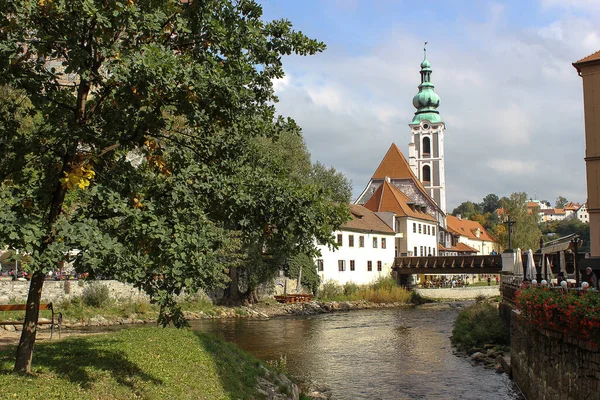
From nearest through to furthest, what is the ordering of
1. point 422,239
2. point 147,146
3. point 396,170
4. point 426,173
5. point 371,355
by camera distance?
1. point 147,146
2. point 371,355
3. point 422,239
4. point 396,170
5. point 426,173

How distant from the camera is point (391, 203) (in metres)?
66.4

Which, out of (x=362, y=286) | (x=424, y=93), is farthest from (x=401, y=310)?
(x=424, y=93)

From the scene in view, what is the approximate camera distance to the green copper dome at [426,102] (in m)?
94.4

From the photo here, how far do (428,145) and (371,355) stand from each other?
7440 centimetres

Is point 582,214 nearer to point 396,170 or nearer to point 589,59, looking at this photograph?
point 396,170

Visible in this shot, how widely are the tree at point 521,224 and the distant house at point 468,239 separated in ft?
32.6

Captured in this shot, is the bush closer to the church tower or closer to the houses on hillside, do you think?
the houses on hillside

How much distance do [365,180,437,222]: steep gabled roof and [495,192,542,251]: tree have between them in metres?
11.1

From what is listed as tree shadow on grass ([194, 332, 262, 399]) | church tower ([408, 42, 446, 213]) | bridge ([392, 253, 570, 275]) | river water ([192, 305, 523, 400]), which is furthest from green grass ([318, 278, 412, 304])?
church tower ([408, 42, 446, 213])

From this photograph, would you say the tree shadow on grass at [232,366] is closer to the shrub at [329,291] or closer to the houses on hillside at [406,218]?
the houses on hillside at [406,218]

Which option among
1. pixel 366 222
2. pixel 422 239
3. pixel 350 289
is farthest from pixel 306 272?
pixel 422 239

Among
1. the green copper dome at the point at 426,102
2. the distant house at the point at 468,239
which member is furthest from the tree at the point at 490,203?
the green copper dome at the point at 426,102

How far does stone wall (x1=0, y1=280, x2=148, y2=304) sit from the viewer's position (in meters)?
29.1

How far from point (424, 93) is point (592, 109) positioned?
214ft
